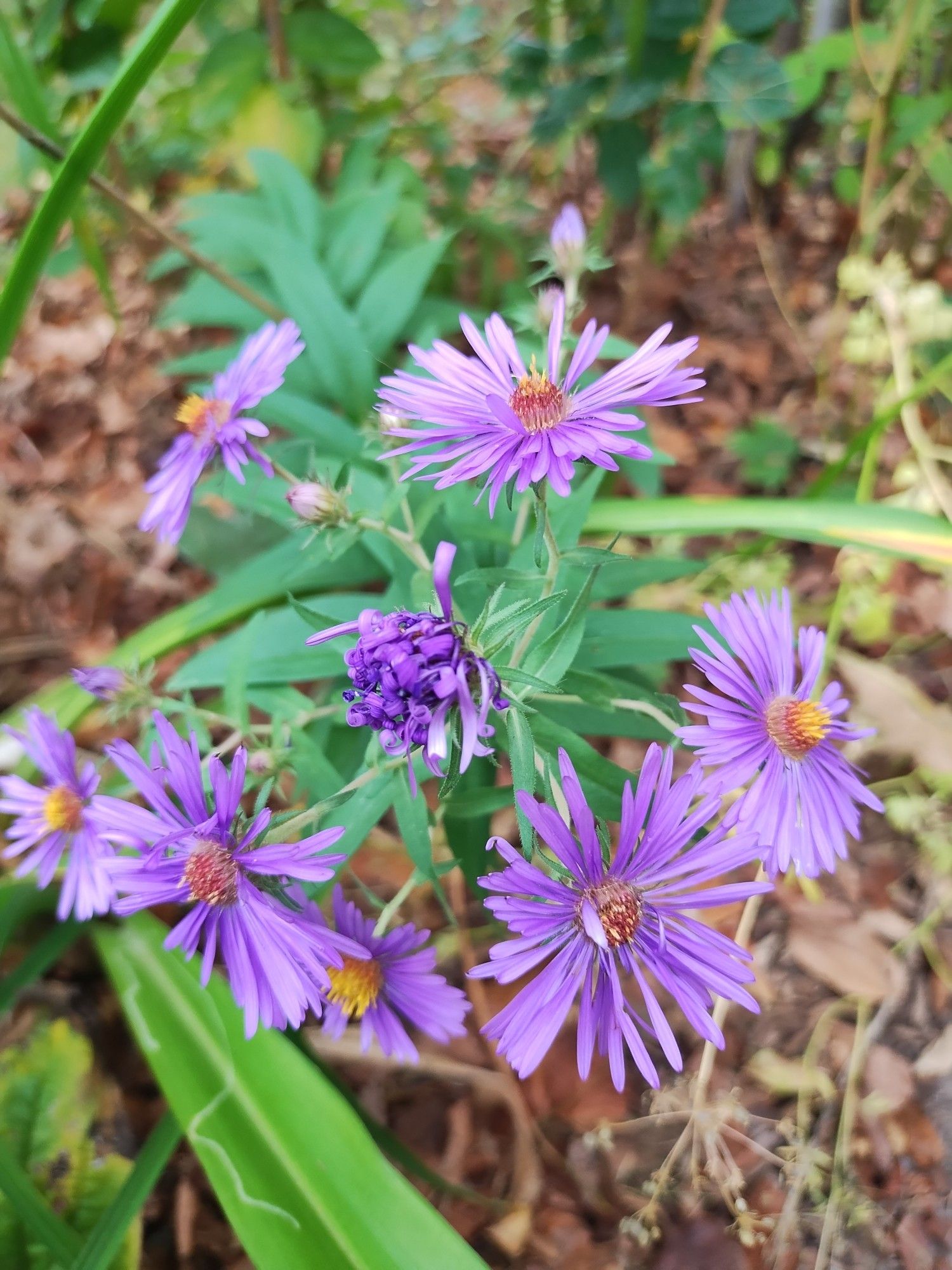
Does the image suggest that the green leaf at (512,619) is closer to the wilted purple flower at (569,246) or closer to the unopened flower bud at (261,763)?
the unopened flower bud at (261,763)

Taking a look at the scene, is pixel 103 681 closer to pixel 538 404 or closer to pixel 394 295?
pixel 538 404

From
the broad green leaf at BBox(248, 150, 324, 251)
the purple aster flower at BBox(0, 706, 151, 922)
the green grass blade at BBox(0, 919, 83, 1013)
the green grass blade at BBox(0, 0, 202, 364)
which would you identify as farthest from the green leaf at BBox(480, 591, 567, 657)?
the broad green leaf at BBox(248, 150, 324, 251)

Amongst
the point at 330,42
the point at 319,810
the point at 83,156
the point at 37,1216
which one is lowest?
the point at 37,1216

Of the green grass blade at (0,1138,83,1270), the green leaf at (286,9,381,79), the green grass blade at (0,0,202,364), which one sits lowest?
the green grass blade at (0,1138,83,1270)

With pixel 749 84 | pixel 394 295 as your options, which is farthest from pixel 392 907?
pixel 749 84

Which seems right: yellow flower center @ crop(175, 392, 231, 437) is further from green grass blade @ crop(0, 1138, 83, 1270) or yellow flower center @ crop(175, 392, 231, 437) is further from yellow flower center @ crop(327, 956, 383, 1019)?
green grass blade @ crop(0, 1138, 83, 1270)
